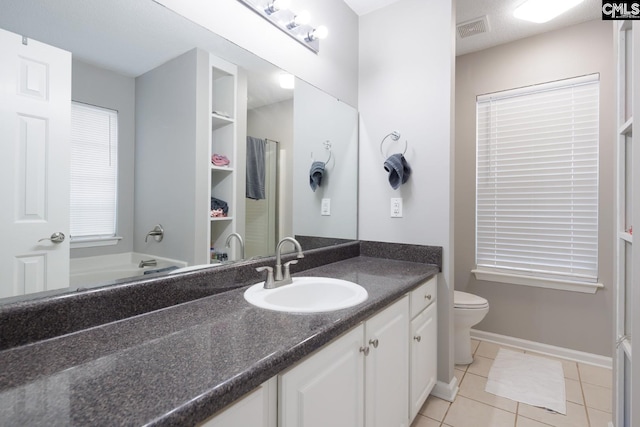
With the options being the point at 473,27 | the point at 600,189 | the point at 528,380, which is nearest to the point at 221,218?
the point at 528,380

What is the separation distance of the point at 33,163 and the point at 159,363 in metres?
0.63

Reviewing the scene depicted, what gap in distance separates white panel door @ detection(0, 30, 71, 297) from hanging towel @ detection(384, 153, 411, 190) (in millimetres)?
1583

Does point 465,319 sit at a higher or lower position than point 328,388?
lower

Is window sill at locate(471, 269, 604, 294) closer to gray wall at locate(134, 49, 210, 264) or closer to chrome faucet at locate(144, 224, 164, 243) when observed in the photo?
gray wall at locate(134, 49, 210, 264)

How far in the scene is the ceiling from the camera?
208 cm

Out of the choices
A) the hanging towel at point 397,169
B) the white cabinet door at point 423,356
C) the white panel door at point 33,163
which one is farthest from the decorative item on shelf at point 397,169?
the white panel door at point 33,163

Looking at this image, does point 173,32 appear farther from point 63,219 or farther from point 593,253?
point 593,253

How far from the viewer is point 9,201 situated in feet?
2.52

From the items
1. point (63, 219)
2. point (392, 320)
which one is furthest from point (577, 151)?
point (63, 219)

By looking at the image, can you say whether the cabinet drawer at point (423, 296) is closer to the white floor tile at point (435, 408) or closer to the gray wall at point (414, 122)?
the gray wall at point (414, 122)

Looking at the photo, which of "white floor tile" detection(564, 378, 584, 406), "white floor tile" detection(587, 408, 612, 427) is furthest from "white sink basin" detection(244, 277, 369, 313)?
"white floor tile" detection(564, 378, 584, 406)

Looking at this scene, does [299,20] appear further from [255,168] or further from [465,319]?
[465,319]

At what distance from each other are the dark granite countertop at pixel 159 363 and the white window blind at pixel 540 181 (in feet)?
6.77

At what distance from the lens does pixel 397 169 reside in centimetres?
191
